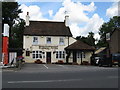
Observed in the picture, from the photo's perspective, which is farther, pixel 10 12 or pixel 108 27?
pixel 108 27

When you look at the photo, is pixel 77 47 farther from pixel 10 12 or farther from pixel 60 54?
pixel 10 12

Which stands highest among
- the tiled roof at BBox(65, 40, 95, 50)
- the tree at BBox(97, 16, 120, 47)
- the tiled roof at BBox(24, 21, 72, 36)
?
the tree at BBox(97, 16, 120, 47)

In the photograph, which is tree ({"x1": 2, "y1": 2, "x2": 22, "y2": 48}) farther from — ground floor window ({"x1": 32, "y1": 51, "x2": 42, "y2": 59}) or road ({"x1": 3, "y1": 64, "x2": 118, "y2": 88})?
road ({"x1": 3, "y1": 64, "x2": 118, "y2": 88})

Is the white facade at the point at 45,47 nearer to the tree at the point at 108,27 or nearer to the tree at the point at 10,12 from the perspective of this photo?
the tree at the point at 10,12

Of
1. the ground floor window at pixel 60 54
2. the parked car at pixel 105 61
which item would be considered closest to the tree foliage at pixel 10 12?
the ground floor window at pixel 60 54

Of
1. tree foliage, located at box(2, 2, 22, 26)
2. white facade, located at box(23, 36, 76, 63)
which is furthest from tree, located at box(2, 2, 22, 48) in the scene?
white facade, located at box(23, 36, 76, 63)

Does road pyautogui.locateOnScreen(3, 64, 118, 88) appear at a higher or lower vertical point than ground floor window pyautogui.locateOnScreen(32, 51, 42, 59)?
lower

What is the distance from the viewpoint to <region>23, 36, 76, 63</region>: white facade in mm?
43406

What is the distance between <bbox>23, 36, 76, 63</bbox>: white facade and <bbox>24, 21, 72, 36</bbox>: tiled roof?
2.47ft

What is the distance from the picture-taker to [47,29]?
4541 centimetres

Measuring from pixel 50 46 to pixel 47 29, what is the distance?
139 inches

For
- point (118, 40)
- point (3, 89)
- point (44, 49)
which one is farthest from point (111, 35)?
point (3, 89)

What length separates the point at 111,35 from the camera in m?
64.4

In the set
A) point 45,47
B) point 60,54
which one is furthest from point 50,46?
point 60,54
